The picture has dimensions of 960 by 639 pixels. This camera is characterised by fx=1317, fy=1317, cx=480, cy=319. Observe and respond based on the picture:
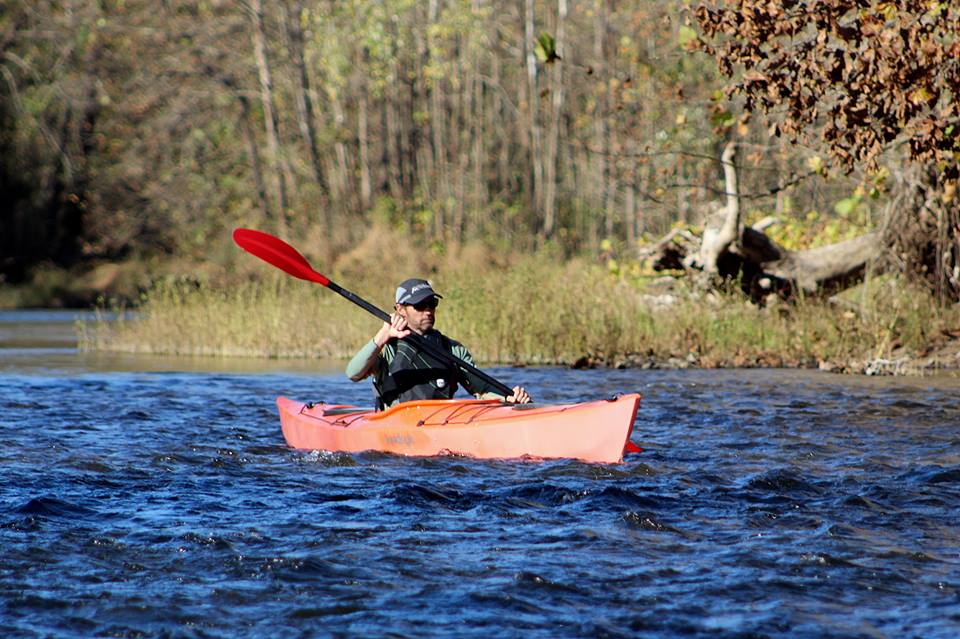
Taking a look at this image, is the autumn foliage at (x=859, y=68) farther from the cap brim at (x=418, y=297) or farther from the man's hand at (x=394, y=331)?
the man's hand at (x=394, y=331)

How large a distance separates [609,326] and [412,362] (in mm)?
6627

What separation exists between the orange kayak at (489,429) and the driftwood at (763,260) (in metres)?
6.77

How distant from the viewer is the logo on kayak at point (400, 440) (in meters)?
7.61

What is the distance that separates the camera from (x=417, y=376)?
7930 millimetres

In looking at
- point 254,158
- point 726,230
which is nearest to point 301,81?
point 254,158

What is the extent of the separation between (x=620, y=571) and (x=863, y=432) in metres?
4.33

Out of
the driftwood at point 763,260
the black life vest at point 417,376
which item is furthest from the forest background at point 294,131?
the black life vest at point 417,376


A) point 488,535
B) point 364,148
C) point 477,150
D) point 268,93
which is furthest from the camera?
point 477,150

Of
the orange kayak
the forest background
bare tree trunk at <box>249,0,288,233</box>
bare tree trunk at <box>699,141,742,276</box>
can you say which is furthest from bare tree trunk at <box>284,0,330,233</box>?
the orange kayak

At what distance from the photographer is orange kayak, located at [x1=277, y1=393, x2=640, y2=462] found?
7.06m

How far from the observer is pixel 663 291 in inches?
599

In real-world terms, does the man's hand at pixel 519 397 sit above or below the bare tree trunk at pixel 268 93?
below

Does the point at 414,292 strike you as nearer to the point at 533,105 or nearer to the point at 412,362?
the point at 412,362

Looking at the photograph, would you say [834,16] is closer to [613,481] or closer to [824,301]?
[613,481]
